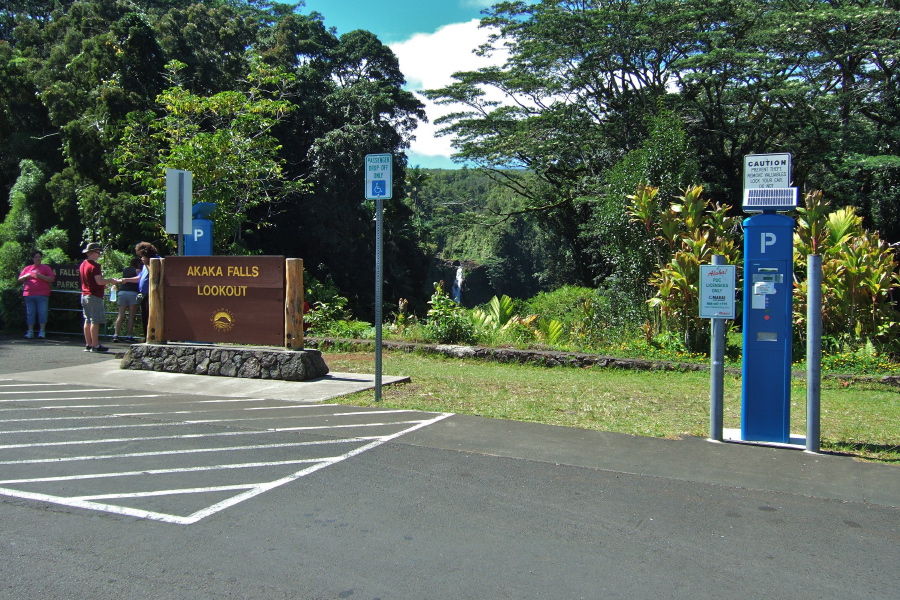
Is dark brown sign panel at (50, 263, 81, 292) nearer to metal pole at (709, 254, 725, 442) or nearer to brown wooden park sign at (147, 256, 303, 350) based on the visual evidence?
brown wooden park sign at (147, 256, 303, 350)

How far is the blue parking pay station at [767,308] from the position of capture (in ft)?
22.4

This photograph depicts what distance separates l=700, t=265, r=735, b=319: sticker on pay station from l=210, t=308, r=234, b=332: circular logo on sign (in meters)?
6.87

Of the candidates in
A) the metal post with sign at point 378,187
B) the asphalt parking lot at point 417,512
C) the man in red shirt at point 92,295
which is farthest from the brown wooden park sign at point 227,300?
the asphalt parking lot at point 417,512

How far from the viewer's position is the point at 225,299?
10758 mm

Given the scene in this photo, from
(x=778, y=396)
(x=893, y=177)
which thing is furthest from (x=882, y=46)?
(x=778, y=396)

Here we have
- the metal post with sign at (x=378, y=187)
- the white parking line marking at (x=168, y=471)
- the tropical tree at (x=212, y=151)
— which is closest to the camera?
the white parking line marking at (x=168, y=471)

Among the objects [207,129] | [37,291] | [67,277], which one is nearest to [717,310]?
[37,291]

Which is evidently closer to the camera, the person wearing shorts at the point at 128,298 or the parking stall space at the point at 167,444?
the parking stall space at the point at 167,444

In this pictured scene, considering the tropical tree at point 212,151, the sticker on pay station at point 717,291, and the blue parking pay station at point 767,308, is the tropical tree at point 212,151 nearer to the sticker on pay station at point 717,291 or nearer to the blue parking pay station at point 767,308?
the sticker on pay station at point 717,291

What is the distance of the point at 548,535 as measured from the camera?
4617mm

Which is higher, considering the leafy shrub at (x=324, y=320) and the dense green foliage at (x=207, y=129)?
the dense green foliage at (x=207, y=129)

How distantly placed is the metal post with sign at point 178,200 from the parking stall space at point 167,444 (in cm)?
300

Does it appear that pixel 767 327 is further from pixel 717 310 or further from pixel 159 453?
pixel 159 453

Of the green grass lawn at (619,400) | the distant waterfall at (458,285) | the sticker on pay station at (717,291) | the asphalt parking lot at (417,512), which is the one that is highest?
the distant waterfall at (458,285)
